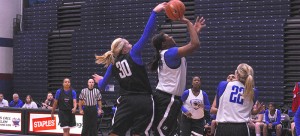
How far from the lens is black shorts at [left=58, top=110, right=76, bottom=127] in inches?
528

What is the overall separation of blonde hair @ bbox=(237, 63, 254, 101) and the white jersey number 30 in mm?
1325

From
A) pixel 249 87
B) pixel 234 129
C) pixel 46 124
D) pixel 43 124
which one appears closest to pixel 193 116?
pixel 234 129

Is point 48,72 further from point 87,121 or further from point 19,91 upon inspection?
point 87,121

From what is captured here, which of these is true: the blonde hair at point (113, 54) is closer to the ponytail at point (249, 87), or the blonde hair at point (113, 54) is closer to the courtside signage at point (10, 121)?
the ponytail at point (249, 87)

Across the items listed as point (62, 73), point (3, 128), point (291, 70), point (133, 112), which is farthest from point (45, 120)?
point (133, 112)

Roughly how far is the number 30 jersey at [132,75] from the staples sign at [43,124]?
9.30m

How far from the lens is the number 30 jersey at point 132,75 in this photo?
21.4 ft

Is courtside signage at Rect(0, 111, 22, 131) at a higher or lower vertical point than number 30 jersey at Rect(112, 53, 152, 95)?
lower

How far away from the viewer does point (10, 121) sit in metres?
16.5

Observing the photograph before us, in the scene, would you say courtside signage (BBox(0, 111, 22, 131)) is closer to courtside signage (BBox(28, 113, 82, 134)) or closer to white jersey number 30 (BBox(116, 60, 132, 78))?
courtside signage (BBox(28, 113, 82, 134))

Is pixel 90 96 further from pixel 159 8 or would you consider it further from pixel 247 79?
pixel 247 79

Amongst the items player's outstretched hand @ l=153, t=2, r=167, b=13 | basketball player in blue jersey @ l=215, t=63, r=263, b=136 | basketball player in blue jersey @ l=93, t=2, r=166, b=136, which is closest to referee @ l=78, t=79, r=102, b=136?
basketball player in blue jersey @ l=93, t=2, r=166, b=136

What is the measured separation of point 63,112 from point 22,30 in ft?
32.0

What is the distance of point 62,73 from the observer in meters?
21.4
